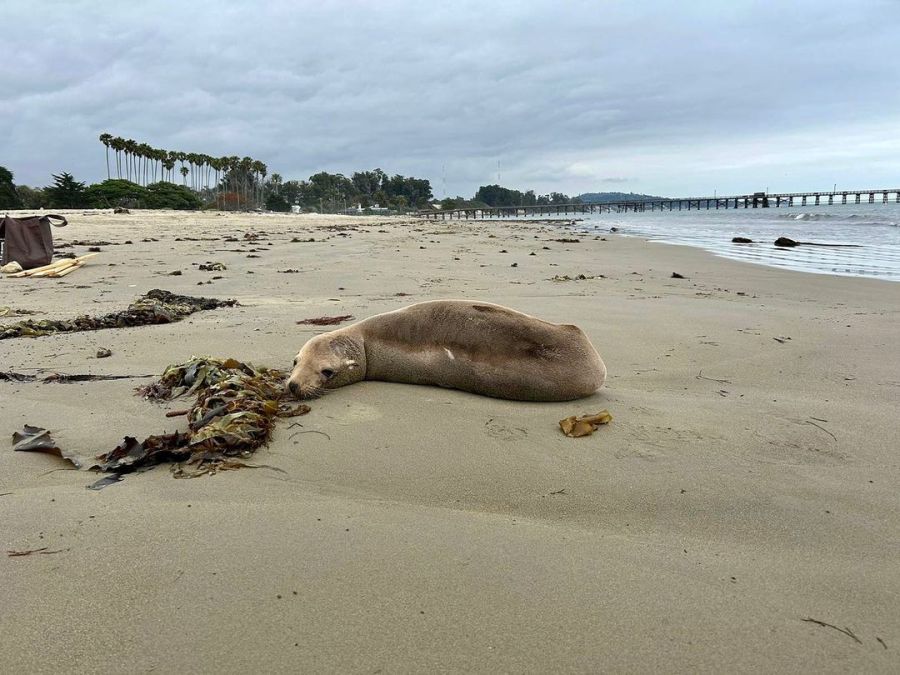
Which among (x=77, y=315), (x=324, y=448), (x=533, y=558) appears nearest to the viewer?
(x=533, y=558)

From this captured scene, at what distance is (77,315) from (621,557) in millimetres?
7827

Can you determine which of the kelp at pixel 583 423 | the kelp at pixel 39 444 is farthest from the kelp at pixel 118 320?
the kelp at pixel 583 423

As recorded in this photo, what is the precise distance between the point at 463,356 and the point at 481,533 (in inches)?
80.2

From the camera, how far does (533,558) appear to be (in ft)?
7.99

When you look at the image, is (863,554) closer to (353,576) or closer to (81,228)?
(353,576)

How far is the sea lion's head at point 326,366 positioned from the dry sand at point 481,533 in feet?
0.44

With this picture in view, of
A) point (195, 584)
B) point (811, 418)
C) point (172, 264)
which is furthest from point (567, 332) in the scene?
point (172, 264)

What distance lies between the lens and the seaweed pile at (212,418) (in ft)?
10.7

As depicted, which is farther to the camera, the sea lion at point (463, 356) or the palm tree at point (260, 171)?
the palm tree at point (260, 171)

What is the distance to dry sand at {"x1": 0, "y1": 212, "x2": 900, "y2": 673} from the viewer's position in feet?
6.43

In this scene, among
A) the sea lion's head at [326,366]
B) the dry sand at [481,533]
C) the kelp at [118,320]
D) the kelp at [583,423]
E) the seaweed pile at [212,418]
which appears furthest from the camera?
the kelp at [118,320]

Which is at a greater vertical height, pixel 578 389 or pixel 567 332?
pixel 567 332

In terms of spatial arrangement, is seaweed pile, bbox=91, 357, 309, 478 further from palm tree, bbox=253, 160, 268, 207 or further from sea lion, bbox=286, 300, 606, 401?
palm tree, bbox=253, 160, 268, 207

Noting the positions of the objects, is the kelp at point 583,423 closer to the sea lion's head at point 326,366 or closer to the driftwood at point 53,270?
Result: the sea lion's head at point 326,366
